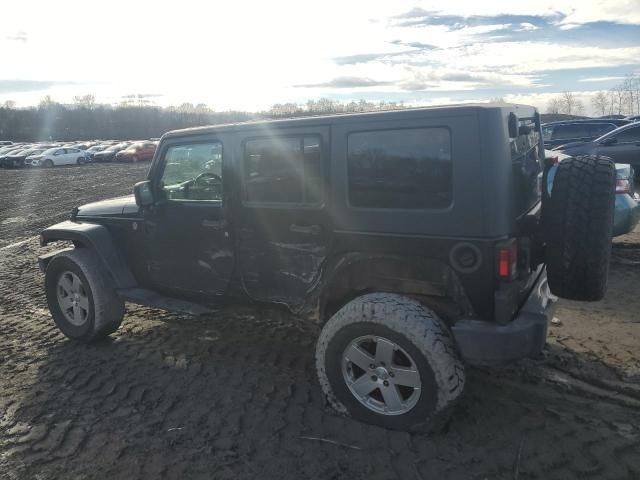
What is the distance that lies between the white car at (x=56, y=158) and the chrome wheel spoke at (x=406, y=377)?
36.0m

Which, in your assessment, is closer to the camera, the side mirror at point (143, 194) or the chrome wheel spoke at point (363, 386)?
the chrome wheel spoke at point (363, 386)

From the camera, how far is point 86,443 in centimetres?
327

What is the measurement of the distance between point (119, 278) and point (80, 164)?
34265 mm

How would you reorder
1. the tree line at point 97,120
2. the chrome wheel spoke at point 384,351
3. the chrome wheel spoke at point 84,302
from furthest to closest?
the tree line at point 97,120 → the chrome wheel spoke at point 84,302 → the chrome wheel spoke at point 384,351

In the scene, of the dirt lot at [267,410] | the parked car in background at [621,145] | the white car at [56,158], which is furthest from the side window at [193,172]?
the white car at [56,158]

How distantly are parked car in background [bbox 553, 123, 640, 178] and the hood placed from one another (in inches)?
400

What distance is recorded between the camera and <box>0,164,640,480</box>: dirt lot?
2.94 m

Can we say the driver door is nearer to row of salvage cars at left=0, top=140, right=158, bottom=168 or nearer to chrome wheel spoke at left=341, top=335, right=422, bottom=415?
chrome wheel spoke at left=341, top=335, right=422, bottom=415

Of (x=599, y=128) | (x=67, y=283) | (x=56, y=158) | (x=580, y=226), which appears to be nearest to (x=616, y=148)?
(x=599, y=128)

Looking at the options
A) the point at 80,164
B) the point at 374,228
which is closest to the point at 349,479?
the point at 374,228

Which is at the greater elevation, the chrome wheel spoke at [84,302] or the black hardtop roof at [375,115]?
the black hardtop roof at [375,115]

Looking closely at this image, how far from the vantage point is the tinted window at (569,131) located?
46.5 ft

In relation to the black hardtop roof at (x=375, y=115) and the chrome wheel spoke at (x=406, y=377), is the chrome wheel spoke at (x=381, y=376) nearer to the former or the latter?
the chrome wheel spoke at (x=406, y=377)

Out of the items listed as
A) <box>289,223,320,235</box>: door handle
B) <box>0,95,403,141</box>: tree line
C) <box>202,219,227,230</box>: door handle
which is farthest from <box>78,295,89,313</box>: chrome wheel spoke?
<box>0,95,403,141</box>: tree line
